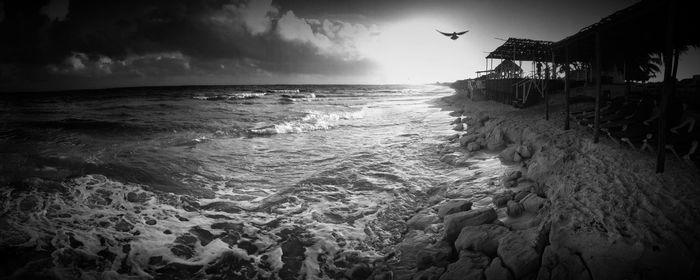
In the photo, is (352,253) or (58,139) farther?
(58,139)

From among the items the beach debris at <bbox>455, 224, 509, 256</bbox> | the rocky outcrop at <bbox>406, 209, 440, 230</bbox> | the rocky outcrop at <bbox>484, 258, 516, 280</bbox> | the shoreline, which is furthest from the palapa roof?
the rocky outcrop at <bbox>484, 258, 516, 280</bbox>

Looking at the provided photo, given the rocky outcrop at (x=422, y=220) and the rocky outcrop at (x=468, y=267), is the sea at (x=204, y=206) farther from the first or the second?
the rocky outcrop at (x=468, y=267)

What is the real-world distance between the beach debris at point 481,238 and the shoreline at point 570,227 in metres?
0.01

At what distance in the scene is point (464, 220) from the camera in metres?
4.66

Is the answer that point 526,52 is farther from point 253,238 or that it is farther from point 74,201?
point 74,201

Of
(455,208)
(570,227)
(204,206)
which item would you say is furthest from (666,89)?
(204,206)

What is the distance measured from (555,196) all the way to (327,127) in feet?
46.1

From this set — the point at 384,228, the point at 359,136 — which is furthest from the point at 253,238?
the point at 359,136

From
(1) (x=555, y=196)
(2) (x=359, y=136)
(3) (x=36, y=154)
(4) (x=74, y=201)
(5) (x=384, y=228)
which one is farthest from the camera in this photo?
(2) (x=359, y=136)

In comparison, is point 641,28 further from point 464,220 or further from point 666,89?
point 464,220

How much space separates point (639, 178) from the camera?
5.06 meters

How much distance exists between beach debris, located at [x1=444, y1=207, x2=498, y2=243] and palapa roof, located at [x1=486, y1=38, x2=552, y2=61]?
1382 cm

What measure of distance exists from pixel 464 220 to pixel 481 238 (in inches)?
23.4

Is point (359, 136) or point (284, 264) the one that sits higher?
point (359, 136)
